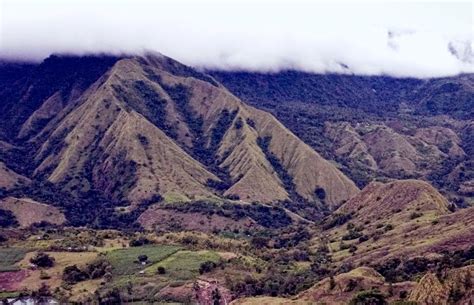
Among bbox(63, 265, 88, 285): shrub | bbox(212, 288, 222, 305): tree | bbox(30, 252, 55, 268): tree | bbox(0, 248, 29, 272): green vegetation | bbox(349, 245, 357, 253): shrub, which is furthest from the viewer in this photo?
bbox(30, 252, 55, 268): tree

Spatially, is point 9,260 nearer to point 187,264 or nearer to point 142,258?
point 142,258

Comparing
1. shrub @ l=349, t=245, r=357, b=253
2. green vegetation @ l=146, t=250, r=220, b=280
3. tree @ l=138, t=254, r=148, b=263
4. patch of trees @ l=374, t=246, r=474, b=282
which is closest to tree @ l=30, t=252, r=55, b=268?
tree @ l=138, t=254, r=148, b=263

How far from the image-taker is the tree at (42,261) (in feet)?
625

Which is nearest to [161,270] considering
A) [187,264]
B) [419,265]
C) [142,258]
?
[187,264]

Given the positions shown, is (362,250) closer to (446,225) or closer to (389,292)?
(446,225)

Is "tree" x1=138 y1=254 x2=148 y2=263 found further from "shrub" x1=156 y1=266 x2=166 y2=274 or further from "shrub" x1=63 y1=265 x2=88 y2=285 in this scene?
"shrub" x1=63 y1=265 x2=88 y2=285

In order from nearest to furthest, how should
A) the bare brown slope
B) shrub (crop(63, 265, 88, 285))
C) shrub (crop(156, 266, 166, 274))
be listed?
the bare brown slope, shrub (crop(63, 265, 88, 285)), shrub (crop(156, 266, 166, 274))

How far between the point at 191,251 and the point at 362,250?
46063 mm

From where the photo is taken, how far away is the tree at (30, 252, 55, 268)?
625 ft

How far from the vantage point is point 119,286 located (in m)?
174

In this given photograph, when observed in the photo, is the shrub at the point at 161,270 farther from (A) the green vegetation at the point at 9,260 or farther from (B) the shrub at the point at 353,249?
(B) the shrub at the point at 353,249

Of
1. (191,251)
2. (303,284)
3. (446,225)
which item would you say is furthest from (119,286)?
(446,225)

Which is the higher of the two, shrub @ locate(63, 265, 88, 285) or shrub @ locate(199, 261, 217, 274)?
shrub @ locate(199, 261, 217, 274)

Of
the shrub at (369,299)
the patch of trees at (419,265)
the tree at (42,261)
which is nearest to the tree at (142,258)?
the tree at (42,261)
